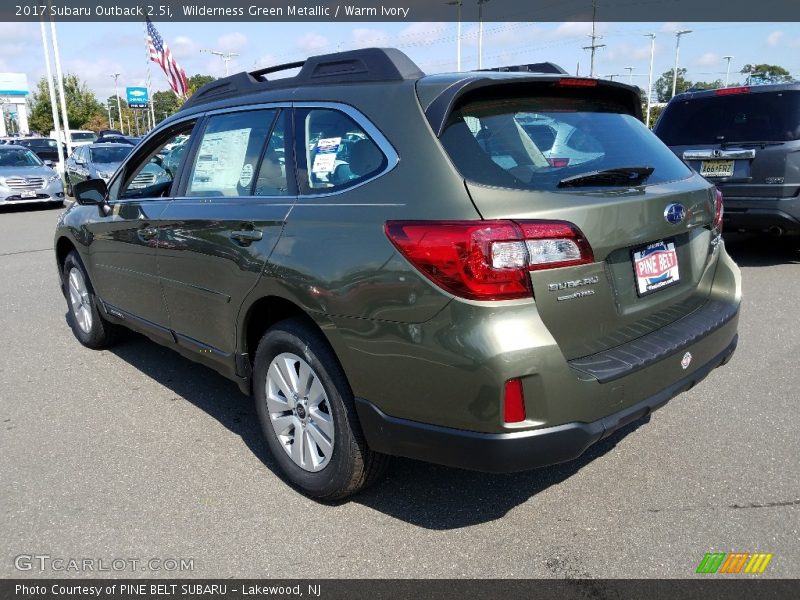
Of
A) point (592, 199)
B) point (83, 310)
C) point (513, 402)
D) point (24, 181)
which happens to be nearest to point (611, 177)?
point (592, 199)

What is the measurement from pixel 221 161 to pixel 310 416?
1.50 meters

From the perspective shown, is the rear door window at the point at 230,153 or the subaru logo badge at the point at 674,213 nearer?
the subaru logo badge at the point at 674,213

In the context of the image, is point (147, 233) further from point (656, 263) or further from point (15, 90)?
point (15, 90)

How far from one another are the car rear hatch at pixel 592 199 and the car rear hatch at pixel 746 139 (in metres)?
4.55

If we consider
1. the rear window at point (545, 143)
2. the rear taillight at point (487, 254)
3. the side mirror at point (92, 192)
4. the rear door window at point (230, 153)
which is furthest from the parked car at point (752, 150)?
the side mirror at point (92, 192)

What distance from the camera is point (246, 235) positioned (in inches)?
122

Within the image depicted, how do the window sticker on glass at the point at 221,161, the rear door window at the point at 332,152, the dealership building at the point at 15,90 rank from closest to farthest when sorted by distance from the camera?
the rear door window at the point at 332,152
the window sticker on glass at the point at 221,161
the dealership building at the point at 15,90

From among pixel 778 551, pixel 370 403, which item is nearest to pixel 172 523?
pixel 370 403

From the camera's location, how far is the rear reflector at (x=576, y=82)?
291 centimetres

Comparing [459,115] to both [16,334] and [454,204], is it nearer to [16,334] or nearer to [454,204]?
[454,204]

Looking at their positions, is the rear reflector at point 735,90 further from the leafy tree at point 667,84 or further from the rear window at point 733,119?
the leafy tree at point 667,84

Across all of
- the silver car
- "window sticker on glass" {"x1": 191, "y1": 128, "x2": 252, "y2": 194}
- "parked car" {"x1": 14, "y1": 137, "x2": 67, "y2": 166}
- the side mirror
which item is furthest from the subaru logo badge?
"parked car" {"x1": 14, "y1": 137, "x2": 67, "y2": 166}

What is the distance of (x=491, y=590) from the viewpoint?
2.45 metres

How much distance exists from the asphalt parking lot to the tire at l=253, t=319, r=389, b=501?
15cm
